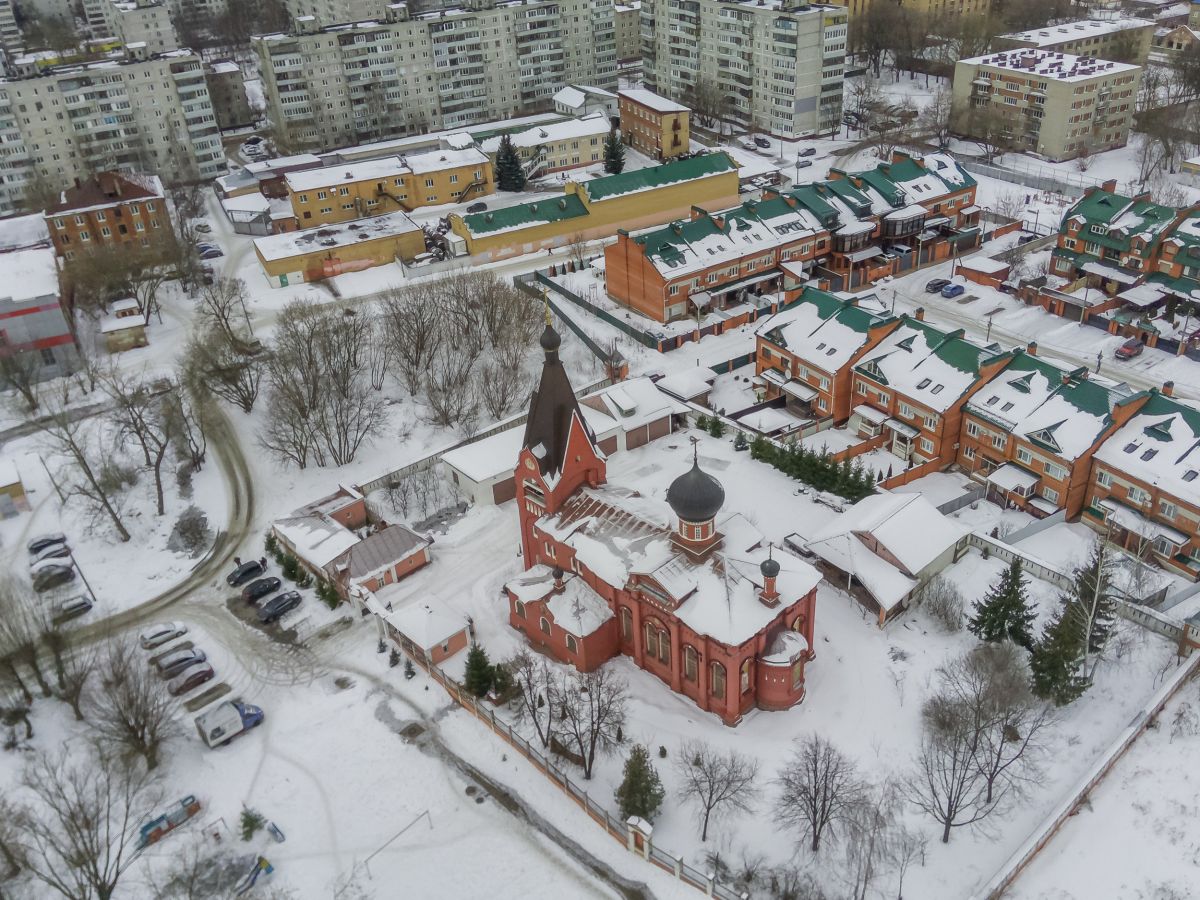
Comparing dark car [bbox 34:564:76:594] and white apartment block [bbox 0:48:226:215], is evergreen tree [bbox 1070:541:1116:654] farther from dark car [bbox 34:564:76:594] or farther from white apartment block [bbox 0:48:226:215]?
white apartment block [bbox 0:48:226:215]

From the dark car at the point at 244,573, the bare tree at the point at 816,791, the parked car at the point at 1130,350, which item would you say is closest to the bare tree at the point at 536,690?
the bare tree at the point at 816,791

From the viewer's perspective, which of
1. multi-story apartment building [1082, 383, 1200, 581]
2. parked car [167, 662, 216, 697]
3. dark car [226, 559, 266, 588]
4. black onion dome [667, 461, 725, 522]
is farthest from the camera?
dark car [226, 559, 266, 588]

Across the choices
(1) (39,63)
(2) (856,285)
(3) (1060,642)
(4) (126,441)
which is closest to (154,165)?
(1) (39,63)

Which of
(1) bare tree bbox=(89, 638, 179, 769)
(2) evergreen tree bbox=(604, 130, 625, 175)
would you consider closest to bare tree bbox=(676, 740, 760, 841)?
(1) bare tree bbox=(89, 638, 179, 769)

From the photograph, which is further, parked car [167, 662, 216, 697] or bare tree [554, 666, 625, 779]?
parked car [167, 662, 216, 697]

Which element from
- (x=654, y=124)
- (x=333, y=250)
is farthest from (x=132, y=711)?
(x=654, y=124)

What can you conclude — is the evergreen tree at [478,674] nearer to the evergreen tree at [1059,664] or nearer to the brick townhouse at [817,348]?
the evergreen tree at [1059,664]
